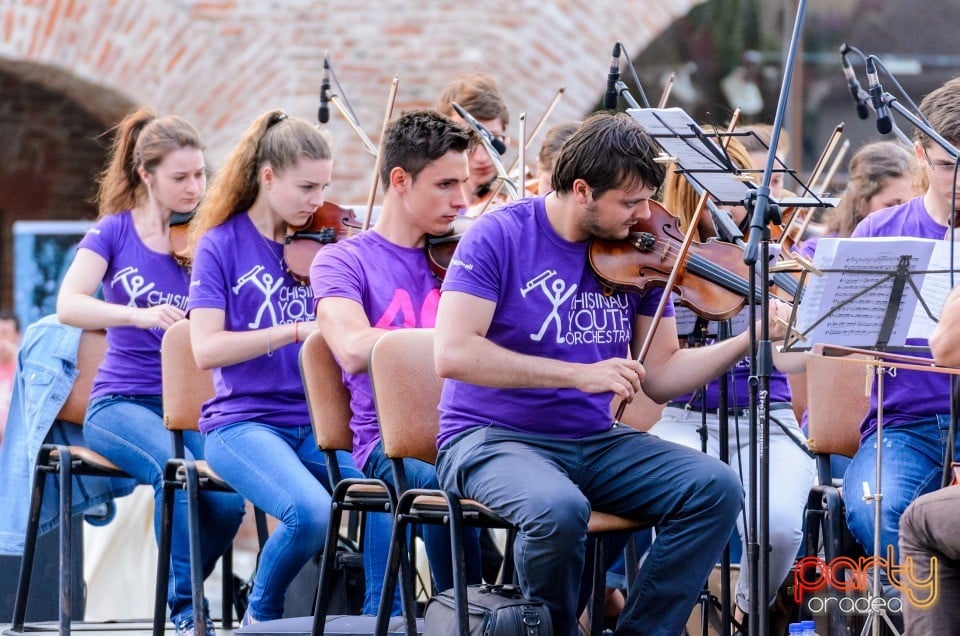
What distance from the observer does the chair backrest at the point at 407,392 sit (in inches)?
130

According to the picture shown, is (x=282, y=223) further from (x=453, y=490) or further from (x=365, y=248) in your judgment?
(x=453, y=490)

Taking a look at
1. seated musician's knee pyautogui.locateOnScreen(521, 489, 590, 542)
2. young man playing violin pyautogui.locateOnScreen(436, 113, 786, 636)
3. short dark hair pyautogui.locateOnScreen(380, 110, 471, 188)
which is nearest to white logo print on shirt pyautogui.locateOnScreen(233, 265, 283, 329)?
short dark hair pyautogui.locateOnScreen(380, 110, 471, 188)

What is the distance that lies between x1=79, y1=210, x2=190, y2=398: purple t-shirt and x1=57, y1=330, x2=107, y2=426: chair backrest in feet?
0.25

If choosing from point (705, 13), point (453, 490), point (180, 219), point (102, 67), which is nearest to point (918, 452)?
point (453, 490)

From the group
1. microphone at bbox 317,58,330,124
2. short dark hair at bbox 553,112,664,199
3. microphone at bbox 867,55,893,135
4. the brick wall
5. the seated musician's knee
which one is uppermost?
the brick wall

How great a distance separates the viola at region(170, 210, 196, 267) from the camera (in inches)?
168

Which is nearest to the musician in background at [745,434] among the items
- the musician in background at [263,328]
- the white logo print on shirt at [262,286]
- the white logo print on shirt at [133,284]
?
the musician in background at [263,328]

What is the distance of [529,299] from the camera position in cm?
318

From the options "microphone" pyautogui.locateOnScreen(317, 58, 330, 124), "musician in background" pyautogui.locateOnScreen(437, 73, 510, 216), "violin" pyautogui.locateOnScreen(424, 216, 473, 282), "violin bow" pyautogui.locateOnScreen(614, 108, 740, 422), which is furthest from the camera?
"musician in background" pyautogui.locateOnScreen(437, 73, 510, 216)

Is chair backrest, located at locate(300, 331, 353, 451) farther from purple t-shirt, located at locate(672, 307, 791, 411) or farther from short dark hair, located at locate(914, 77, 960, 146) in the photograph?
short dark hair, located at locate(914, 77, 960, 146)

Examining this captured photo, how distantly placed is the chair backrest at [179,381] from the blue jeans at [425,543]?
0.64m

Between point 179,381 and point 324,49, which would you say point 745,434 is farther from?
point 324,49

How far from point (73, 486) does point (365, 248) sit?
1.31 metres

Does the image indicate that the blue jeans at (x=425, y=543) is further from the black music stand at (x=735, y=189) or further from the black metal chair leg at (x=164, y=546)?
the black music stand at (x=735, y=189)
